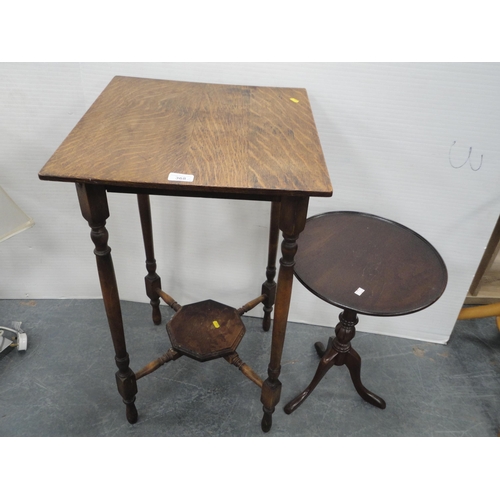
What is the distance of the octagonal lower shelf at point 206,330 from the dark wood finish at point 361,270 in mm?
387

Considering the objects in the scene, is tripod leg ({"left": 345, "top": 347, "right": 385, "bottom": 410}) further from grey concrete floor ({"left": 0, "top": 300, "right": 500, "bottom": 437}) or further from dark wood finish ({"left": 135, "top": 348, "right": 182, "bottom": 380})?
dark wood finish ({"left": 135, "top": 348, "right": 182, "bottom": 380})

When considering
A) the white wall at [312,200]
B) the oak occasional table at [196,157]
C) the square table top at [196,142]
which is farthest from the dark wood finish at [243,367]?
the square table top at [196,142]

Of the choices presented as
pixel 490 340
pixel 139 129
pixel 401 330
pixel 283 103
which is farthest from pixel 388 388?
pixel 139 129

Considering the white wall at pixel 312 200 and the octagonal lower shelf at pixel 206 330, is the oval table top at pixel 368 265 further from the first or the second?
the octagonal lower shelf at pixel 206 330

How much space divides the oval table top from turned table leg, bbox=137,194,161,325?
641mm

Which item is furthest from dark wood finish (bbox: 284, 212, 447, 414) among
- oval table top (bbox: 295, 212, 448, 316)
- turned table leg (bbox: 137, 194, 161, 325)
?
turned table leg (bbox: 137, 194, 161, 325)

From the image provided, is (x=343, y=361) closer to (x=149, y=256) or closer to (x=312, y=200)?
(x=312, y=200)

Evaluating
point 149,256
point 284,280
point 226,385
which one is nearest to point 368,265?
point 284,280

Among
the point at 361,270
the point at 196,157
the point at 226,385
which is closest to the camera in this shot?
the point at 196,157

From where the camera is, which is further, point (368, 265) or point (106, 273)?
point (368, 265)

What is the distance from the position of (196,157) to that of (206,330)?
0.81m

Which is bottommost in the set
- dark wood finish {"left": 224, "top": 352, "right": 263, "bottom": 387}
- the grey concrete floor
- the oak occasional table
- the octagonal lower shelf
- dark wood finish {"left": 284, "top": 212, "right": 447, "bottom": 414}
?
the grey concrete floor

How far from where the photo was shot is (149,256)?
6.11 feet

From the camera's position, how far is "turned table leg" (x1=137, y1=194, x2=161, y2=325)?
1.69 meters
